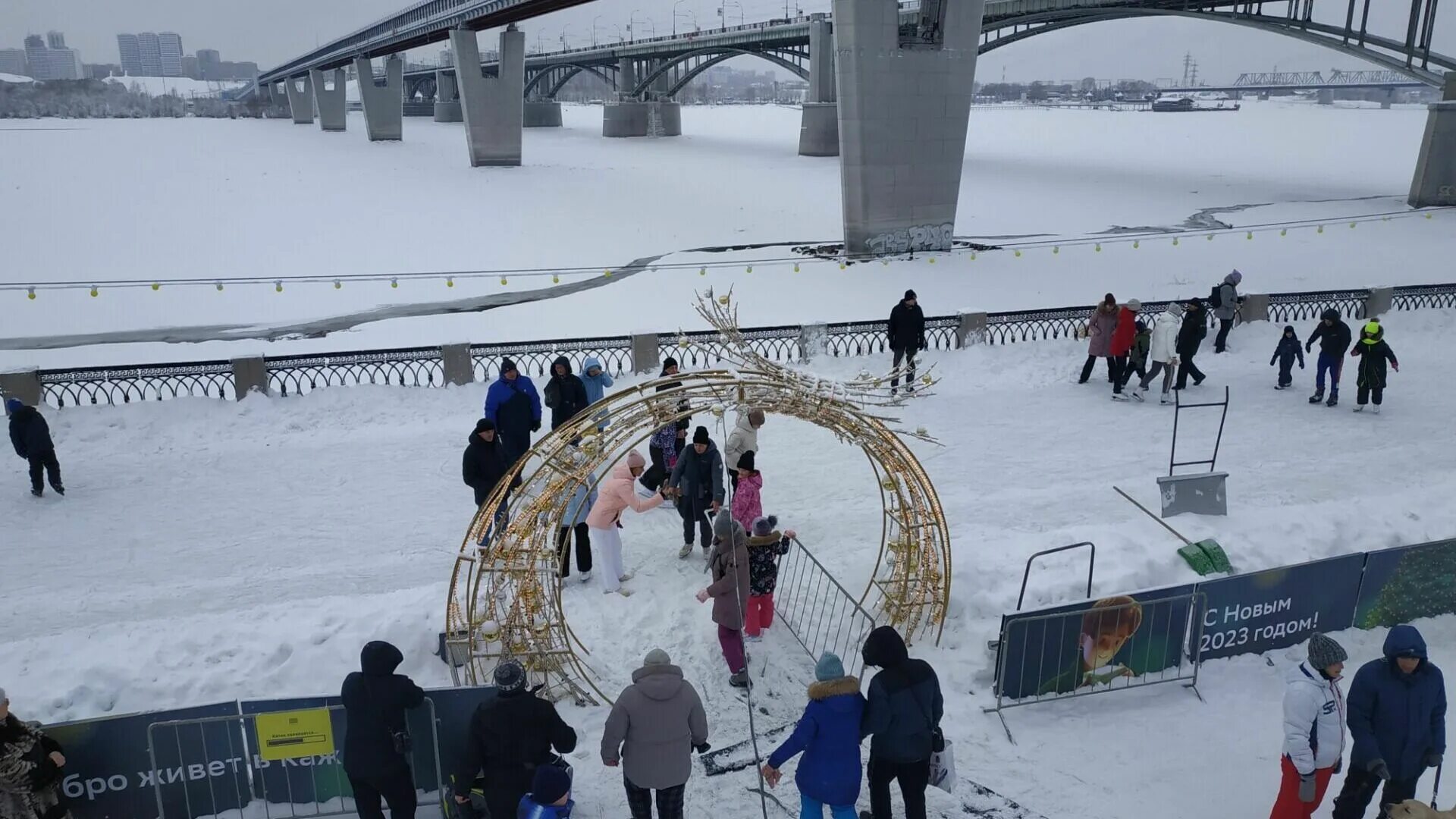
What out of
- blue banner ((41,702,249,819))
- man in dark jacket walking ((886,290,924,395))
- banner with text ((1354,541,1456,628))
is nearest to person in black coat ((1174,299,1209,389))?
man in dark jacket walking ((886,290,924,395))

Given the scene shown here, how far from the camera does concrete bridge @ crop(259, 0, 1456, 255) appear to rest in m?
25.9

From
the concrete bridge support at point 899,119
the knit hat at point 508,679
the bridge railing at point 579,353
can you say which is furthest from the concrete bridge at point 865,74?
the knit hat at point 508,679

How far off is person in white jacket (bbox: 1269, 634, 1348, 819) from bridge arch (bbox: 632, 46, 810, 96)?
65.1m

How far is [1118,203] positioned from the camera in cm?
3806

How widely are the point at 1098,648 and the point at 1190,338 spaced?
8770 mm

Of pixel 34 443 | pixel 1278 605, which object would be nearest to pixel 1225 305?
pixel 1278 605

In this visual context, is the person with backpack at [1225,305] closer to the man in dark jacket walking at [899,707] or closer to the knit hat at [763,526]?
the knit hat at [763,526]

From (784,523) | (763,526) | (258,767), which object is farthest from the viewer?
(784,523)

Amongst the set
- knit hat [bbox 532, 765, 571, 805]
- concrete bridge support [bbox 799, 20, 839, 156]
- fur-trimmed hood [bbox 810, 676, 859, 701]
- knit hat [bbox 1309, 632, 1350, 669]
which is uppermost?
concrete bridge support [bbox 799, 20, 839, 156]

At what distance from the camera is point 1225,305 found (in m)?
16.3

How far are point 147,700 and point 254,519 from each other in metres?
4.15

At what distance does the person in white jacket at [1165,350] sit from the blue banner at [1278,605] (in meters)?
6.91

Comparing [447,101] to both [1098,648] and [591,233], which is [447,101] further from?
[1098,648]

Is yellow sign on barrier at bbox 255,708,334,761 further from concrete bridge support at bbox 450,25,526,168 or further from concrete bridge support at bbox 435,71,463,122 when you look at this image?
concrete bridge support at bbox 435,71,463,122
